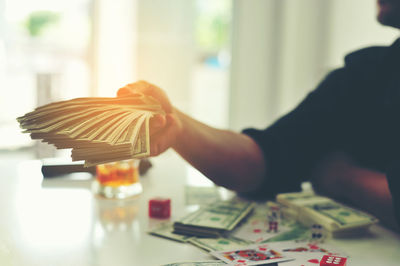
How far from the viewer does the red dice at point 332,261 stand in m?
0.69

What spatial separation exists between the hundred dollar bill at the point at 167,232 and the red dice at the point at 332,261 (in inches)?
9.0

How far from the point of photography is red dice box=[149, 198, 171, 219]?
3.14 ft

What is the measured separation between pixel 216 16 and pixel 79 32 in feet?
9.73

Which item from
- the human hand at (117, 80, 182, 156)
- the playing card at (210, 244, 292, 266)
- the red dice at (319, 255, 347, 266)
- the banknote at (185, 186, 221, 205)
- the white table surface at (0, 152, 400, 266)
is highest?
the human hand at (117, 80, 182, 156)

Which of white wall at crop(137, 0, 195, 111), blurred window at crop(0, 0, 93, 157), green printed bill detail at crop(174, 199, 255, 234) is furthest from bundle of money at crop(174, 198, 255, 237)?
white wall at crop(137, 0, 195, 111)

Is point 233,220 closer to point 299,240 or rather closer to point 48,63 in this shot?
point 299,240

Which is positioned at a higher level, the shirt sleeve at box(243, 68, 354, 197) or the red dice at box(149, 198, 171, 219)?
the shirt sleeve at box(243, 68, 354, 197)

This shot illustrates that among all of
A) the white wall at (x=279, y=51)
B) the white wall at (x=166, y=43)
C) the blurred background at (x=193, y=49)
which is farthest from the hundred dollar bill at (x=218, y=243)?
the white wall at (x=166, y=43)

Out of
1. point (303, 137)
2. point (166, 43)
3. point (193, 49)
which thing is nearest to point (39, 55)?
point (166, 43)

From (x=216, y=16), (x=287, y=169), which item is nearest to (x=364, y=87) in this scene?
(x=287, y=169)

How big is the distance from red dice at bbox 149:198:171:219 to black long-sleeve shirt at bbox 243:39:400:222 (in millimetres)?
275

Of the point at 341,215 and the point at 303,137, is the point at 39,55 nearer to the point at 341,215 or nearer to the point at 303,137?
the point at 303,137

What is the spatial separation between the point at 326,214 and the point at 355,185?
0.17m

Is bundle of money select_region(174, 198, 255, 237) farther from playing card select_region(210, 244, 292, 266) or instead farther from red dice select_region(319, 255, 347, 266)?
red dice select_region(319, 255, 347, 266)
